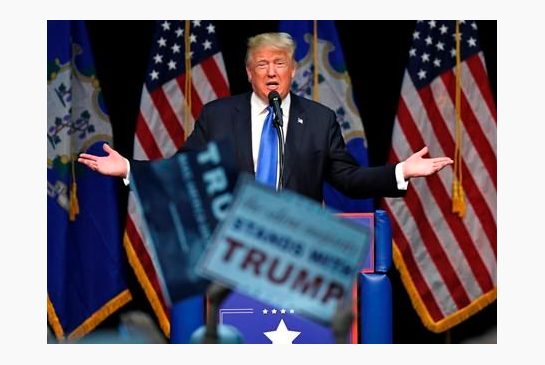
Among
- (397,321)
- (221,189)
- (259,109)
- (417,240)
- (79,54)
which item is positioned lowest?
(397,321)

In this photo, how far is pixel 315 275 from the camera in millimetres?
3309

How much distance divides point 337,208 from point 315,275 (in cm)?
266

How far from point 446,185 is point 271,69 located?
1.98 metres

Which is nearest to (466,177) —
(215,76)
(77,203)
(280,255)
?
(215,76)

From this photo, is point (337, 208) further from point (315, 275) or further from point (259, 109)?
point (315, 275)

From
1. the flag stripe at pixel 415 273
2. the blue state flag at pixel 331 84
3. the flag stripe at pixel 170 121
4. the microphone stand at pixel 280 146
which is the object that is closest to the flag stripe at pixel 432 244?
the flag stripe at pixel 415 273

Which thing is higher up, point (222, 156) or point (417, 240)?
point (222, 156)

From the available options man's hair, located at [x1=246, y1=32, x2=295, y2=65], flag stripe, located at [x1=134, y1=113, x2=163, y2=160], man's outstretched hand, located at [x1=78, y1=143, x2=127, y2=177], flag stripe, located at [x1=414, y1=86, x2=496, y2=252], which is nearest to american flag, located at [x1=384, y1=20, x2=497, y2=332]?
flag stripe, located at [x1=414, y1=86, x2=496, y2=252]

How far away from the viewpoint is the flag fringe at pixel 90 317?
5.88 meters

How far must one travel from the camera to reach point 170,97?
19.9 feet

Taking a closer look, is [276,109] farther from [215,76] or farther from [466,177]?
[466,177]

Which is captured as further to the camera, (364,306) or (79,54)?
(79,54)

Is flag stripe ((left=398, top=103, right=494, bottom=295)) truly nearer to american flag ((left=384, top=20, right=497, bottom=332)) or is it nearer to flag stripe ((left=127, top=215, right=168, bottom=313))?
american flag ((left=384, top=20, right=497, bottom=332))

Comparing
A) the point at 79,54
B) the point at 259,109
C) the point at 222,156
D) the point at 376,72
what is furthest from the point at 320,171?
the point at 79,54
